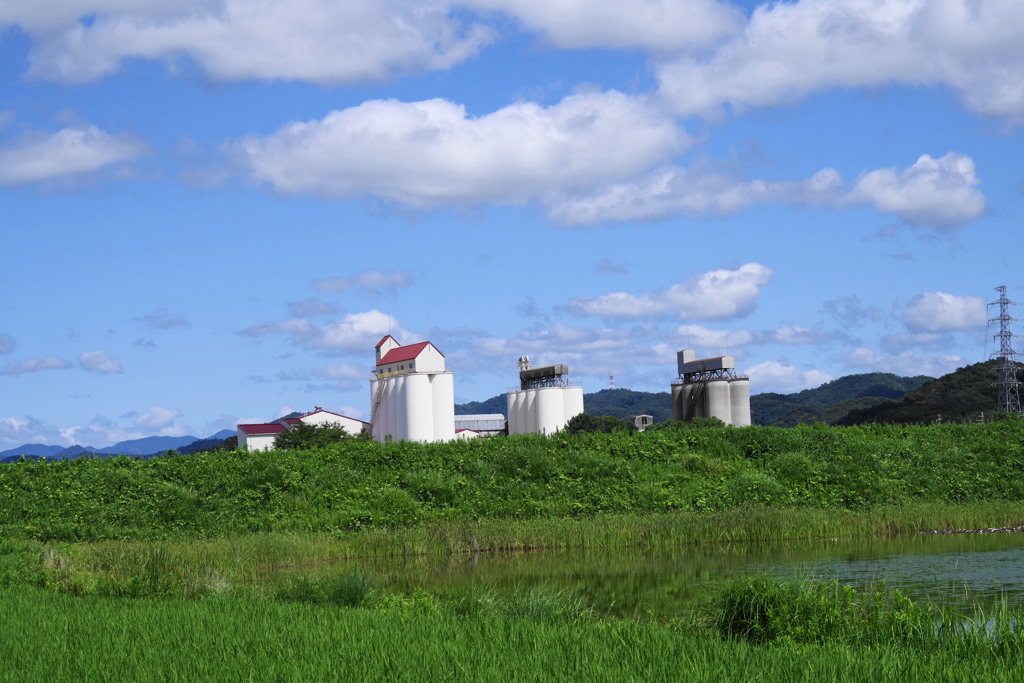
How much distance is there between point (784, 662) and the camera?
834 centimetres

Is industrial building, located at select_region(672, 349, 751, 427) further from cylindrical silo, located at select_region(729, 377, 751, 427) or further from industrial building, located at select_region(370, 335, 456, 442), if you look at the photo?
industrial building, located at select_region(370, 335, 456, 442)

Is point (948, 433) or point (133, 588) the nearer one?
point (133, 588)

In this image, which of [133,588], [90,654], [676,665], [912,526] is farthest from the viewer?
[912,526]

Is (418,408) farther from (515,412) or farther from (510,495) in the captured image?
(510,495)

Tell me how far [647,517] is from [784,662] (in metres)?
18.9

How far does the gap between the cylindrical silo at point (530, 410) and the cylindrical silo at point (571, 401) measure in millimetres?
2813

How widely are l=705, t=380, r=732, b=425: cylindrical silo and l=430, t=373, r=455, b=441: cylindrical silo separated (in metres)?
27.7

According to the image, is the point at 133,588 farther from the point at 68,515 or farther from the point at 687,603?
the point at 68,515

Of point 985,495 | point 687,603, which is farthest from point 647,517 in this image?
point 985,495

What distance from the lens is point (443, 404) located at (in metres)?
76.9

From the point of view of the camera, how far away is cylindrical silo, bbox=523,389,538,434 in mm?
87438

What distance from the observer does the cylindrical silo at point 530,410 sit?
8744 cm

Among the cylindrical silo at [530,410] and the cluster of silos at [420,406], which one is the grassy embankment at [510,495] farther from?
the cylindrical silo at [530,410]

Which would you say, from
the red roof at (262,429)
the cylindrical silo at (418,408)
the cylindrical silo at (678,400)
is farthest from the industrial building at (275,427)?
the cylindrical silo at (678,400)
